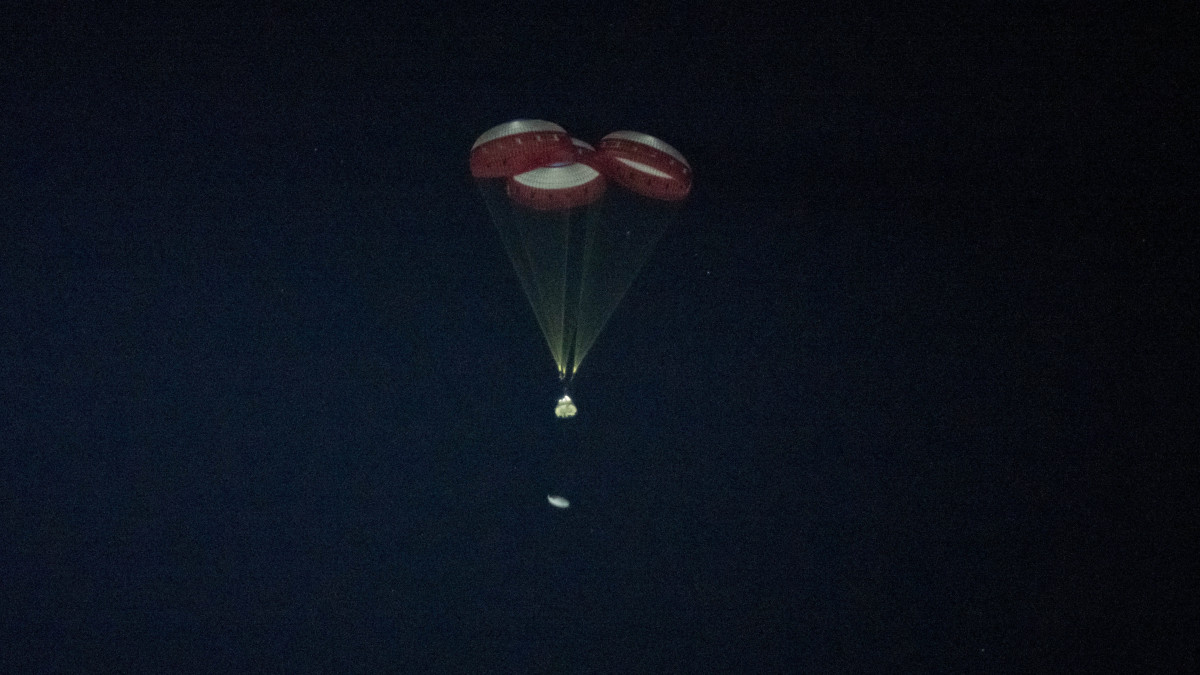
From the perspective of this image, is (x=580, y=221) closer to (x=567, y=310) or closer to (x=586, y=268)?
(x=586, y=268)

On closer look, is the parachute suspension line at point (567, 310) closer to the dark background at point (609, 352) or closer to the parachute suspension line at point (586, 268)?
the parachute suspension line at point (586, 268)

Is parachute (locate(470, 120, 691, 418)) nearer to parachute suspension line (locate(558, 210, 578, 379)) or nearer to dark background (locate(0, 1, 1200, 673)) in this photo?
parachute suspension line (locate(558, 210, 578, 379))

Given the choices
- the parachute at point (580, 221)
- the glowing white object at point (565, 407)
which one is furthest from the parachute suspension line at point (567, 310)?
the glowing white object at point (565, 407)

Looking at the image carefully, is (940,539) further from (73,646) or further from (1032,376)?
(73,646)

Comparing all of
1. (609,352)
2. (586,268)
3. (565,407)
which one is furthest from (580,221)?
(565,407)

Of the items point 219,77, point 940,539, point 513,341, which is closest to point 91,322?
point 219,77
